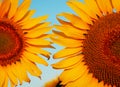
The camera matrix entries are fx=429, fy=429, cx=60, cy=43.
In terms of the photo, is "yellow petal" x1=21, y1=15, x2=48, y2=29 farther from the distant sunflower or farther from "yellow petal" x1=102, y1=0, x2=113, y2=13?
"yellow petal" x1=102, y1=0, x2=113, y2=13

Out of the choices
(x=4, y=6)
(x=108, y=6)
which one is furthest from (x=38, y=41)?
(x=108, y=6)

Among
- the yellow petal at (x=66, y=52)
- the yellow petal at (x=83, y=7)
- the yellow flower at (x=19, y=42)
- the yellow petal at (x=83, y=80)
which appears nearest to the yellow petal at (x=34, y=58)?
the yellow flower at (x=19, y=42)

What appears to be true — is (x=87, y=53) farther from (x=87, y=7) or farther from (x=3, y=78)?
(x=3, y=78)

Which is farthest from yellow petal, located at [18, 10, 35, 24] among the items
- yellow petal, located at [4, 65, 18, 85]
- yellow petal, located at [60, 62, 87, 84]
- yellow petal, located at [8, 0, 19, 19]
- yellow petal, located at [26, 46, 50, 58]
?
yellow petal, located at [60, 62, 87, 84]

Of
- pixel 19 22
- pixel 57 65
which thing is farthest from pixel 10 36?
pixel 57 65

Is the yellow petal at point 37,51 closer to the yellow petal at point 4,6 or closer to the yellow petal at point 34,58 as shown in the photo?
the yellow petal at point 34,58

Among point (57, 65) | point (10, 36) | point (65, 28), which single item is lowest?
point (57, 65)
